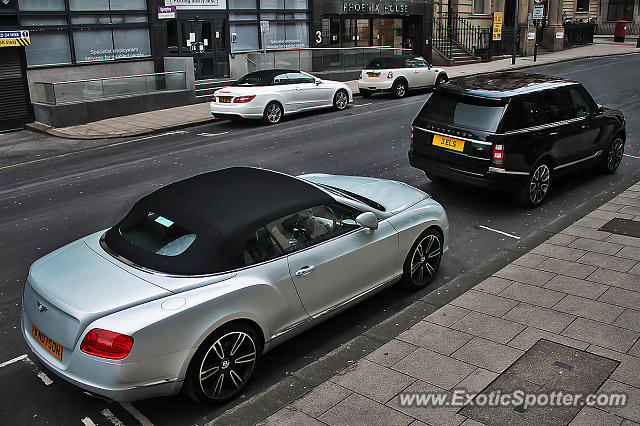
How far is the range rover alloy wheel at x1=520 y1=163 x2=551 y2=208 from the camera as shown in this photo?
8.81 m

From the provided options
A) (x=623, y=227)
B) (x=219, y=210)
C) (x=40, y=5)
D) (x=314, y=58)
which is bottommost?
(x=623, y=227)

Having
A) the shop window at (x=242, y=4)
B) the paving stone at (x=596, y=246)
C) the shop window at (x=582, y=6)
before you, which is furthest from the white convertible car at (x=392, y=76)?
the shop window at (x=582, y=6)

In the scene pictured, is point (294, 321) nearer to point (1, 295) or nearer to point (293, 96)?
point (1, 295)

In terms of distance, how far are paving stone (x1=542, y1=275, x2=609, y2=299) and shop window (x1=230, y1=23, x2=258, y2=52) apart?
19946mm

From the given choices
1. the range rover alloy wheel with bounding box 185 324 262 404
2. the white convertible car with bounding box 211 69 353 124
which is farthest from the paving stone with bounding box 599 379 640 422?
the white convertible car with bounding box 211 69 353 124

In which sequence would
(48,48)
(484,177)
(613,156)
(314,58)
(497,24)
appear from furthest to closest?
(497,24) < (314,58) < (48,48) < (613,156) < (484,177)

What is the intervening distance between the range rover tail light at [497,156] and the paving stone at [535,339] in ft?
12.1

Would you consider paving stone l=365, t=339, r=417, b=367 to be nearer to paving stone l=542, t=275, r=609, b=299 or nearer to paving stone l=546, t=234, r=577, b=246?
paving stone l=542, t=275, r=609, b=299

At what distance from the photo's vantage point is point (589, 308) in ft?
18.2

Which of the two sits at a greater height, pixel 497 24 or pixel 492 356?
pixel 497 24

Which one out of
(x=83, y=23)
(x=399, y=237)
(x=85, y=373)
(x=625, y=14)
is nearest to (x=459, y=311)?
(x=399, y=237)

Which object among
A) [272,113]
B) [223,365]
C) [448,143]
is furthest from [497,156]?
[272,113]

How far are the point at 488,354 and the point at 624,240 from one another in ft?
11.5

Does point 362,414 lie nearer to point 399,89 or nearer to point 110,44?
point 399,89
